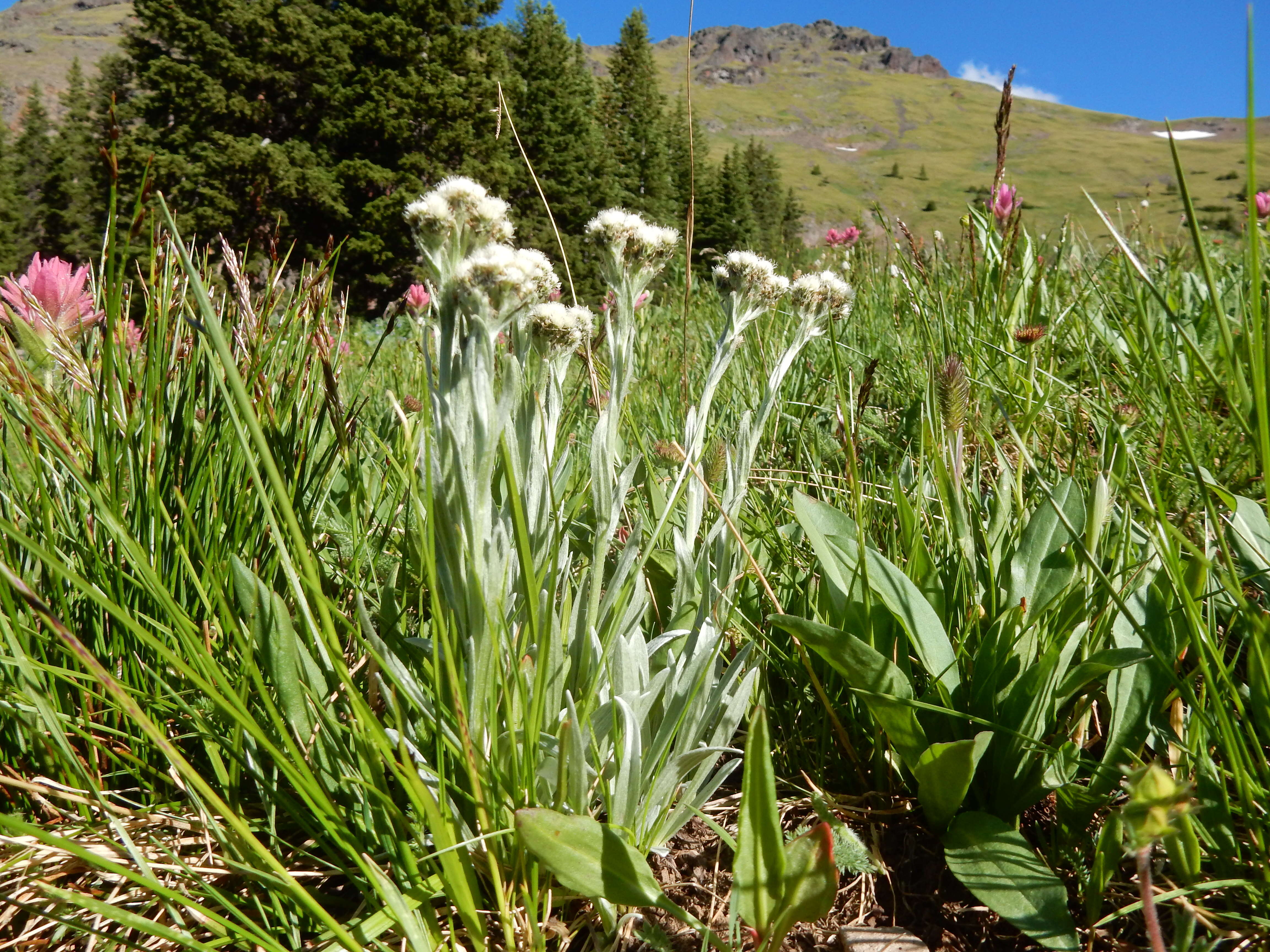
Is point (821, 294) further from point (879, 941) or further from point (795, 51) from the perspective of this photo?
point (795, 51)

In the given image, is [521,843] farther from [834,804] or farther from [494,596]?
[834,804]

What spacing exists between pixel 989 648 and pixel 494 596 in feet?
1.97

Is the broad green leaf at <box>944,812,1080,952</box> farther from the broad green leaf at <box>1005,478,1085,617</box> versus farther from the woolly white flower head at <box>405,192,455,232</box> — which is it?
the woolly white flower head at <box>405,192,455,232</box>

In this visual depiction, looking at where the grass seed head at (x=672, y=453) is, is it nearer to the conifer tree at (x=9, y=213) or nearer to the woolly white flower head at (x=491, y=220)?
the woolly white flower head at (x=491, y=220)

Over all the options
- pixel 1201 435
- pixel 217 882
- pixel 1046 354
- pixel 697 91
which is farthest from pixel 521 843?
pixel 697 91

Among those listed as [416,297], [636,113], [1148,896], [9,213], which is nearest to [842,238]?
[416,297]

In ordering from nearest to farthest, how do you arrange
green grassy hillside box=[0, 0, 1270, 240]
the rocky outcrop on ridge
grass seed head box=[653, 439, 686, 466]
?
grass seed head box=[653, 439, 686, 466] < green grassy hillside box=[0, 0, 1270, 240] < the rocky outcrop on ridge

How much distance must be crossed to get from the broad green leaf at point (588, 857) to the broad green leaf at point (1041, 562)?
0.58 m

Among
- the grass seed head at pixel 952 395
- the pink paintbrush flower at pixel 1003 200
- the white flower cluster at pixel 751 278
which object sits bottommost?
the grass seed head at pixel 952 395

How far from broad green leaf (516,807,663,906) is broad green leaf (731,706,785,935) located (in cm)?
8

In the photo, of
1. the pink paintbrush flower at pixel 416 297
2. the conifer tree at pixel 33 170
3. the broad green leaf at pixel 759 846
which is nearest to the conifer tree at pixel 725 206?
the pink paintbrush flower at pixel 416 297

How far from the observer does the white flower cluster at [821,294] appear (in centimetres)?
105

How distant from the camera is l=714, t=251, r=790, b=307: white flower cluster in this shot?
3.25 ft

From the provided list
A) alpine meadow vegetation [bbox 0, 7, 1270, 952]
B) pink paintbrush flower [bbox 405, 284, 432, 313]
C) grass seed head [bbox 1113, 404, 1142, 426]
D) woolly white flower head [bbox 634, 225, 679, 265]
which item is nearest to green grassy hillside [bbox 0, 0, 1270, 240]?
pink paintbrush flower [bbox 405, 284, 432, 313]
